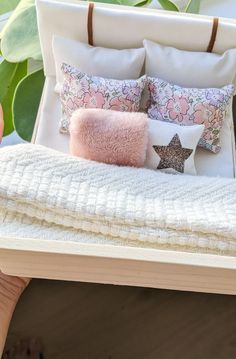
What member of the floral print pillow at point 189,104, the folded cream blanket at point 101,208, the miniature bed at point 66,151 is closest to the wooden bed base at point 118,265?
the miniature bed at point 66,151

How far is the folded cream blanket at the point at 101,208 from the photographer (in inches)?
41.6

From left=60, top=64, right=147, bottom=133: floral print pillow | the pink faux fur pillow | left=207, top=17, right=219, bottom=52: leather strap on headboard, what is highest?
left=207, top=17, right=219, bottom=52: leather strap on headboard

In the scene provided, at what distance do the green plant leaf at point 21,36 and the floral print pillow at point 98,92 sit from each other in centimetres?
26

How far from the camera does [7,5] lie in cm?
170

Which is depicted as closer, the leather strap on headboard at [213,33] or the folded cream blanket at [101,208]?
the folded cream blanket at [101,208]

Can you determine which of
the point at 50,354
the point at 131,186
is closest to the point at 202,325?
the point at 50,354

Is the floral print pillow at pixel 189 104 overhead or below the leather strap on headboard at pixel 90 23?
below

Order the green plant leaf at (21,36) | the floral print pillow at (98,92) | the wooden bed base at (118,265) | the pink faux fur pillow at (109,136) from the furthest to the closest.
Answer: the green plant leaf at (21,36) → the floral print pillow at (98,92) → the pink faux fur pillow at (109,136) → the wooden bed base at (118,265)

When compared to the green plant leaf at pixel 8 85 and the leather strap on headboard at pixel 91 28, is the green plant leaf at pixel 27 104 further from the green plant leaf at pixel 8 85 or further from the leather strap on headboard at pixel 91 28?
the leather strap on headboard at pixel 91 28

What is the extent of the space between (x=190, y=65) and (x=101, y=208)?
580mm

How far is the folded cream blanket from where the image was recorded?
41.6 inches

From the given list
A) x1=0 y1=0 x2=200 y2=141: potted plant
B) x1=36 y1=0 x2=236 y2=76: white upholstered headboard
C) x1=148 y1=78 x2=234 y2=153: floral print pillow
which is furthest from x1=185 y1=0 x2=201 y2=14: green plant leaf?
x1=148 y1=78 x2=234 y2=153: floral print pillow

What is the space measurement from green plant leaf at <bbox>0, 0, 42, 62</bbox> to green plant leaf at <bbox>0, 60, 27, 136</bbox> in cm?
10

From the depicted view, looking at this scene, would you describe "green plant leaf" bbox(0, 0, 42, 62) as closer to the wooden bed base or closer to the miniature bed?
the miniature bed
